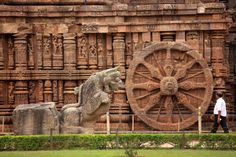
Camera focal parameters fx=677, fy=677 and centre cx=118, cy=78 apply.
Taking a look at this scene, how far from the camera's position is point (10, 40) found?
3050cm

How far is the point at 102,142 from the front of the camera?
21109 mm

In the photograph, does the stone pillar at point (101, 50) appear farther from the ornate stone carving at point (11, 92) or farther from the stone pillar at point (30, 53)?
the ornate stone carving at point (11, 92)

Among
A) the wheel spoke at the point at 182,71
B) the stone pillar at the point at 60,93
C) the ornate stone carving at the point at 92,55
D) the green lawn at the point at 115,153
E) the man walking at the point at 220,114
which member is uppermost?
the ornate stone carving at the point at 92,55

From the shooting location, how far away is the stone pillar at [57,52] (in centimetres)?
3011

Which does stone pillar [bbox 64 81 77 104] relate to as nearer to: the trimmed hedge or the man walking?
the man walking

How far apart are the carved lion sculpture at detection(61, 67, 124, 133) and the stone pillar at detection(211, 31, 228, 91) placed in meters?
6.36

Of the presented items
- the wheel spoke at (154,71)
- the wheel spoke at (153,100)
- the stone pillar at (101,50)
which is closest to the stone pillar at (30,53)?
the stone pillar at (101,50)

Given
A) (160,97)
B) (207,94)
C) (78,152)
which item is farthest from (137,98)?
(78,152)

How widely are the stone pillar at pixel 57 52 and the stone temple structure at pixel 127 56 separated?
0.15 feet

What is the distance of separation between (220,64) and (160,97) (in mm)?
2979

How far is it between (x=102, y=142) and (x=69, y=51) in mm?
9727

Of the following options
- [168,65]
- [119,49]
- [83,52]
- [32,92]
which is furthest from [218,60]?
[32,92]

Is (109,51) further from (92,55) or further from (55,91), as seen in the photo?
(55,91)

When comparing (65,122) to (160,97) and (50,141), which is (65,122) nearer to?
(50,141)
